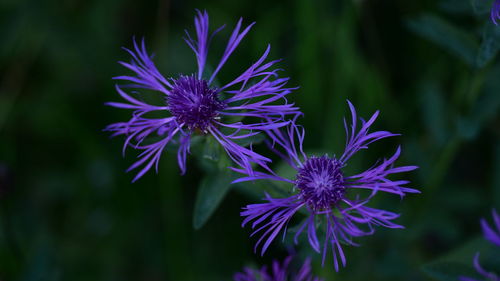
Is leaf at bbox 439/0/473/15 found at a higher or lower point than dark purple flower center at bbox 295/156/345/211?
higher

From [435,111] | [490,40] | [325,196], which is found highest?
[490,40]

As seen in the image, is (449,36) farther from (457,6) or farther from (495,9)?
(495,9)

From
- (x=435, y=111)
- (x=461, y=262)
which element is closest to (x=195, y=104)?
(x=461, y=262)

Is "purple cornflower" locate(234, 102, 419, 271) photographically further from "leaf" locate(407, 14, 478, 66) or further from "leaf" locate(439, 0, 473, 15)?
"leaf" locate(439, 0, 473, 15)

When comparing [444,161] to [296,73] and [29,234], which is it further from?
[29,234]

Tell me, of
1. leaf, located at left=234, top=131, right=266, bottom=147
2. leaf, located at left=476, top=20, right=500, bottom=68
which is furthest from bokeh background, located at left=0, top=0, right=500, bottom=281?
leaf, located at left=234, top=131, right=266, bottom=147

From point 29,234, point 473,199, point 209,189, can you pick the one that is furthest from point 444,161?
point 29,234

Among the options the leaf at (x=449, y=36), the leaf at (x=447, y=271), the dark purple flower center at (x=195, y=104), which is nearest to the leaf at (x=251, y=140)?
the dark purple flower center at (x=195, y=104)
